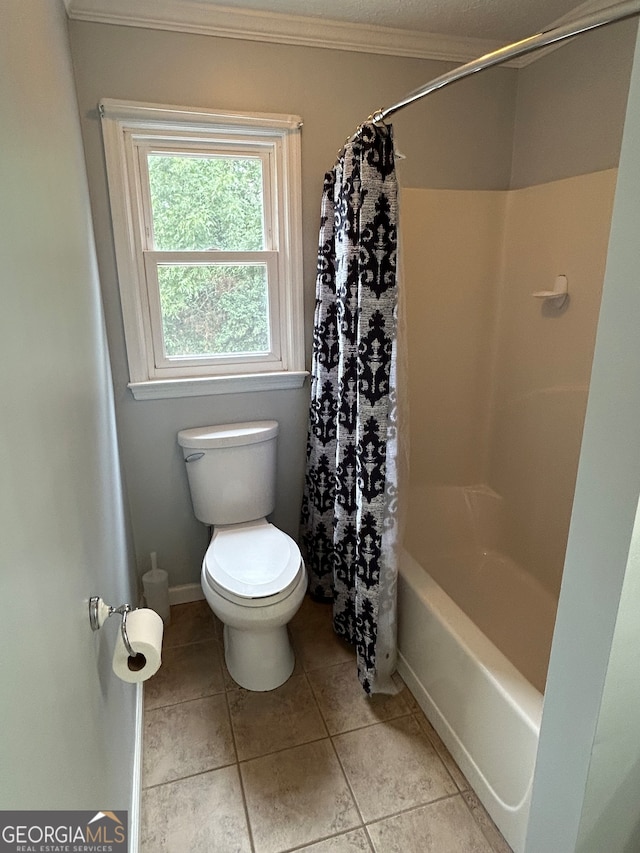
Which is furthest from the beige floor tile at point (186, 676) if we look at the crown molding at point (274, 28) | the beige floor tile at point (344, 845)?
the crown molding at point (274, 28)

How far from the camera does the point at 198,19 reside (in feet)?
5.79

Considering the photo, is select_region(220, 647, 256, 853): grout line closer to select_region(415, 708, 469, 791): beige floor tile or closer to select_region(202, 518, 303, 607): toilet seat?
select_region(202, 518, 303, 607): toilet seat

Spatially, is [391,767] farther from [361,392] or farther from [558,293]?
[558,293]

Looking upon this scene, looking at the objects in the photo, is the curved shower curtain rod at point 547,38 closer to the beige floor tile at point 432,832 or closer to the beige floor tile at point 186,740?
the beige floor tile at point 432,832

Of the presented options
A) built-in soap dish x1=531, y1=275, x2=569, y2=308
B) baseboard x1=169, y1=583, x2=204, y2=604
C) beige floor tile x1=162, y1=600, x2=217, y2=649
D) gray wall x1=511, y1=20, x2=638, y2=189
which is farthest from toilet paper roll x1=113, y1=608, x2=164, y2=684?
gray wall x1=511, y1=20, x2=638, y2=189

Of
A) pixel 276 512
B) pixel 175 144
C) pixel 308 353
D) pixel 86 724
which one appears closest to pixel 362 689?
pixel 276 512

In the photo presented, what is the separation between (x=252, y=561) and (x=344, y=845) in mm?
860

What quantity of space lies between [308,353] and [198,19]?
1.22 m

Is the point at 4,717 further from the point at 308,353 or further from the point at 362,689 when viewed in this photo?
the point at 308,353

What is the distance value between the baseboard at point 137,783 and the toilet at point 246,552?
13.5 inches

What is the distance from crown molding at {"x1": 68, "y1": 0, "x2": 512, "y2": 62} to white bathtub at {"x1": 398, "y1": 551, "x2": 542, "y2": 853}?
6.28 feet

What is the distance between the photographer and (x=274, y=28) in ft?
6.02

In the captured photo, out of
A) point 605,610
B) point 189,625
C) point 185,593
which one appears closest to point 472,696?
point 605,610

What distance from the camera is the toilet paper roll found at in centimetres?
117
